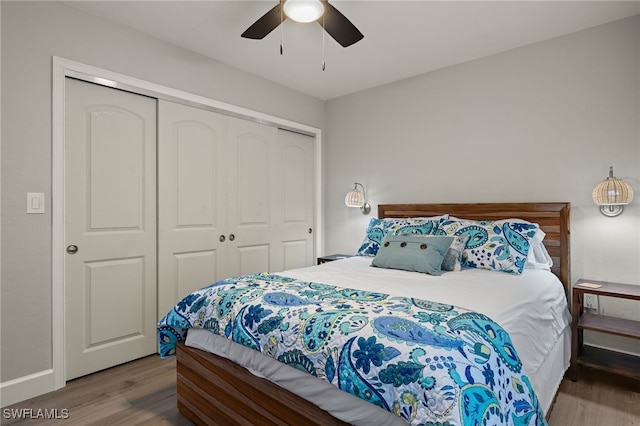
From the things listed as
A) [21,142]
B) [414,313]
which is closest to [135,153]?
[21,142]

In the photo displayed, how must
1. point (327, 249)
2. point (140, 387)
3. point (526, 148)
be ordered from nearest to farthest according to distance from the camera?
point (140, 387), point (526, 148), point (327, 249)

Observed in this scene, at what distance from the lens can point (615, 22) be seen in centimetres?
250

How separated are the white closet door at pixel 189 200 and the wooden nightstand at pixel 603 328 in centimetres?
275

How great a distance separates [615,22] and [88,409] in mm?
4300

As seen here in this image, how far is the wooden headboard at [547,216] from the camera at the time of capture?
8.55 feet

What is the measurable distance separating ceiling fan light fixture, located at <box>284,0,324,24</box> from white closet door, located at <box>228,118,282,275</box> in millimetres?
1506

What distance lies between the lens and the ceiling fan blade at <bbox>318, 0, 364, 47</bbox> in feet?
6.46

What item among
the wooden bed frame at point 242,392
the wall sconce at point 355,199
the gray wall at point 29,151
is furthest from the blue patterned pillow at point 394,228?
the gray wall at point 29,151

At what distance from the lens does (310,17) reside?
2.00 m

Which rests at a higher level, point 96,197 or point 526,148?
point 526,148

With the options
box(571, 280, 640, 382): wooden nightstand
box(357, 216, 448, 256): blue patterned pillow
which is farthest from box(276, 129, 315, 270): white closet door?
box(571, 280, 640, 382): wooden nightstand

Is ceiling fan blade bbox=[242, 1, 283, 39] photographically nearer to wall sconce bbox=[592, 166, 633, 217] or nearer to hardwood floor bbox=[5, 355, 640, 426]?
hardwood floor bbox=[5, 355, 640, 426]

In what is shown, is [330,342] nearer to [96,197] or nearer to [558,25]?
[96,197]

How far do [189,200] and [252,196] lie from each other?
26.9 inches
